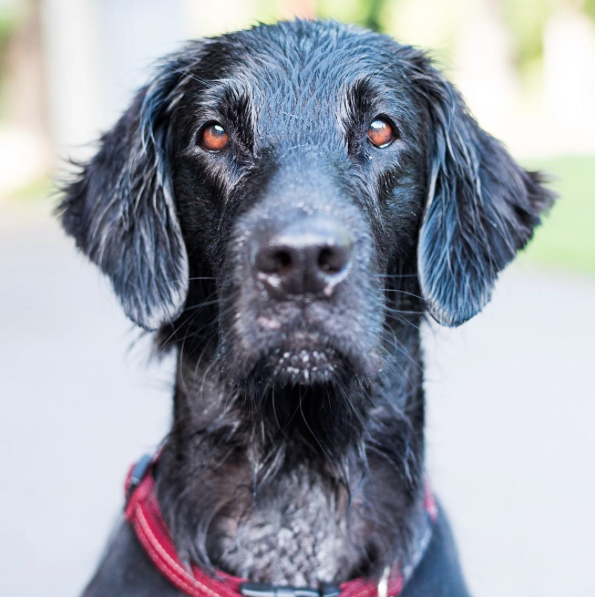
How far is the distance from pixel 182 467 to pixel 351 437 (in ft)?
1.89

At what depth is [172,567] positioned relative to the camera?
8.66 ft

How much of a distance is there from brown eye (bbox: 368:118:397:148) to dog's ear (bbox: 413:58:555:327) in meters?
0.26

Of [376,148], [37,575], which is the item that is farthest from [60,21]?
[376,148]

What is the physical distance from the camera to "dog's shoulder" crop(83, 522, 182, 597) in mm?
2637

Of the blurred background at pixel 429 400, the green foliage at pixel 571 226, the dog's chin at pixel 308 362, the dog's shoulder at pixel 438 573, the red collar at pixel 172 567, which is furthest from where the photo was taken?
the green foliage at pixel 571 226

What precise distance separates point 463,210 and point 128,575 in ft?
5.37

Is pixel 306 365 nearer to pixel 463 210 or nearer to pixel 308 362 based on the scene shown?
pixel 308 362

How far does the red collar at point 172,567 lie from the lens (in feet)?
8.57

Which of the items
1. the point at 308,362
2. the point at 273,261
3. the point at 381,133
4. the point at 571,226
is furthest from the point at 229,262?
the point at 571,226

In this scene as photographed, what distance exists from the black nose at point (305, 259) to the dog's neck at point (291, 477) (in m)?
0.60

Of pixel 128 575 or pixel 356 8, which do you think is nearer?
pixel 128 575

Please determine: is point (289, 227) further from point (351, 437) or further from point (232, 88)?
point (351, 437)

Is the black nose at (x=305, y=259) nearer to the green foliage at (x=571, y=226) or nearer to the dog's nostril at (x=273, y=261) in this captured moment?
the dog's nostril at (x=273, y=261)

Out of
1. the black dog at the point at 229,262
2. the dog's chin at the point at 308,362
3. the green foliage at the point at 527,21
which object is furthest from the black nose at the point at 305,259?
the green foliage at the point at 527,21
